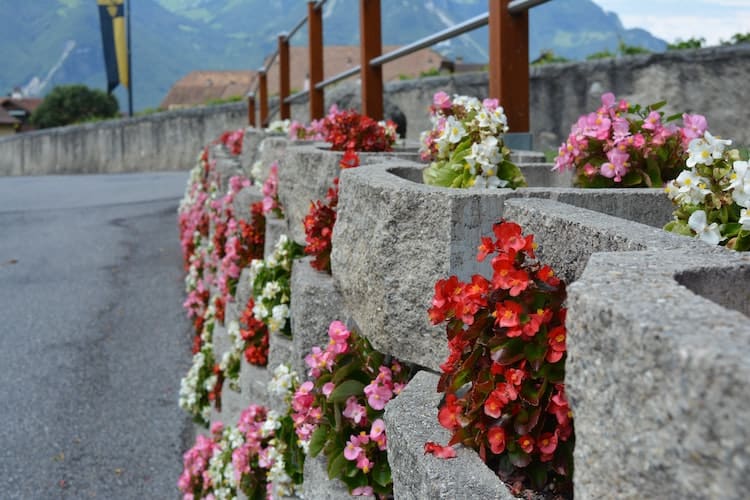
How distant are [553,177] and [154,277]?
20.7 feet

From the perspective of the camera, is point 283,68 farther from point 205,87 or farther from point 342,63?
point 205,87

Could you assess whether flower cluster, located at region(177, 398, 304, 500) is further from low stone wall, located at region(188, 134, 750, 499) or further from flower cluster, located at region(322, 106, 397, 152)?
flower cluster, located at region(322, 106, 397, 152)

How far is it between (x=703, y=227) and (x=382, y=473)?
0.87 metres

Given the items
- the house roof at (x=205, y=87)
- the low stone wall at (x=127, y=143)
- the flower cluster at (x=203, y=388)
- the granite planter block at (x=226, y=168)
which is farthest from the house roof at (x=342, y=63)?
the flower cluster at (x=203, y=388)

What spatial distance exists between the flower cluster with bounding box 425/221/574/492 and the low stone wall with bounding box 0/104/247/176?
Answer: 18.3m

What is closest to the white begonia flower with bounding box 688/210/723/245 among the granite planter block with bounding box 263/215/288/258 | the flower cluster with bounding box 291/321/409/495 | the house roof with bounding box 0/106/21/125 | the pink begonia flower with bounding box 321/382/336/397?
the flower cluster with bounding box 291/321/409/495

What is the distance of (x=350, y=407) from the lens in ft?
6.89

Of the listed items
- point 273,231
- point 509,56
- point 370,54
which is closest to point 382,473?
point 509,56

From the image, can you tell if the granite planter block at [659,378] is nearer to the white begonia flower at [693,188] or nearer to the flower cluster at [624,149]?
the white begonia flower at [693,188]

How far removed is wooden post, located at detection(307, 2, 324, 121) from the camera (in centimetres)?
536

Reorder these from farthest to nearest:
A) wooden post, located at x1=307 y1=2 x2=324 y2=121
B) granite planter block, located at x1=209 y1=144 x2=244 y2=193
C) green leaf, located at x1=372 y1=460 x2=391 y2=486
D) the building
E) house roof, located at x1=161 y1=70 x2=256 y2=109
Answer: house roof, located at x1=161 y1=70 x2=256 y2=109 < the building < granite planter block, located at x1=209 y1=144 x2=244 y2=193 < wooden post, located at x1=307 y1=2 x2=324 y2=121 < green leaf, located at x1=372 y1=460 x2=391 y2=486

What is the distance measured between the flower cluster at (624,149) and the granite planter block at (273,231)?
6.07 ft

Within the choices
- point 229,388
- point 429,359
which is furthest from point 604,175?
point 229,388

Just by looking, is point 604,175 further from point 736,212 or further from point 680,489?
point 680,489
